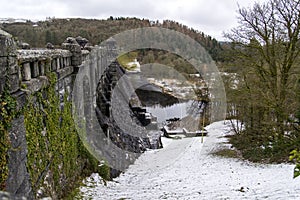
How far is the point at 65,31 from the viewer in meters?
26.0

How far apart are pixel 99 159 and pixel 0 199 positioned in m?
7.73

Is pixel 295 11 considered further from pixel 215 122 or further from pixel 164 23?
pixel 164 23

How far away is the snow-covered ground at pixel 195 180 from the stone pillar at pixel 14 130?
9.80 ft

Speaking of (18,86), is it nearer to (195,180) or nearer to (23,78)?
(23,78)

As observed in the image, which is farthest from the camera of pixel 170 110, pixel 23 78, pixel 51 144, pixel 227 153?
pixel 170 110

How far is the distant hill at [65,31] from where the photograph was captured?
15.5 m

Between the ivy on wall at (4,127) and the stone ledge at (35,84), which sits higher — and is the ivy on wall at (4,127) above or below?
below

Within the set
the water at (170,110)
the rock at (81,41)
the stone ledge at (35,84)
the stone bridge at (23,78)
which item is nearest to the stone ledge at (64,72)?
the stone bridge at (23,78)

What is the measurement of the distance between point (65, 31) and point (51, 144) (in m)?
22.7

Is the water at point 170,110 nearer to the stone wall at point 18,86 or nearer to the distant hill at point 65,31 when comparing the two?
the distant hill at point 65,31

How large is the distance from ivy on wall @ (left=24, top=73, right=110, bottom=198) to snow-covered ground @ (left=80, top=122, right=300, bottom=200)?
853 millimetres

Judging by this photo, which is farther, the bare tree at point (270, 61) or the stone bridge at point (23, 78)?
the bare tree at point (270, 61)

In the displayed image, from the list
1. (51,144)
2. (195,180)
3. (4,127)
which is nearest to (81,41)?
(195,180)

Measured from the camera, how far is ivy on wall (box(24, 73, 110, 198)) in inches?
166
